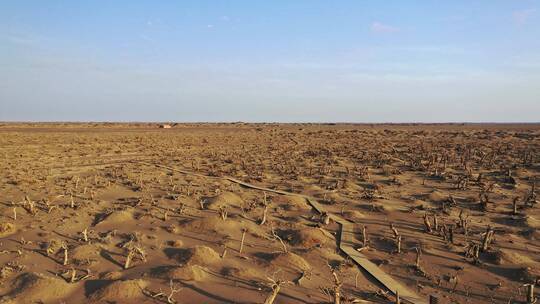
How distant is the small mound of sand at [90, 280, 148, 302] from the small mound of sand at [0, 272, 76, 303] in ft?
1.33

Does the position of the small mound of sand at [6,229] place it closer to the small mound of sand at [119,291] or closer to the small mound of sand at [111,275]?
the small mound of sand at [111,275]

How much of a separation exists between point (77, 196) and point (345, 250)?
585 cm

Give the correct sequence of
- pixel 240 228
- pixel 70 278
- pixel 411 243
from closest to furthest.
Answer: pixel 70 278 < pixel 411 243 < pixel 240 228

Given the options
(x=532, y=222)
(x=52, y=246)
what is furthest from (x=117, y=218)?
(x=532, y=222)

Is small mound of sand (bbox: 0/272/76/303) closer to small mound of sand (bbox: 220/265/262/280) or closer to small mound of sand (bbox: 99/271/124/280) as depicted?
small mound of sand (bbox: 99/271/124/280)

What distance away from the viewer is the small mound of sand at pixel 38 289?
4.53 m

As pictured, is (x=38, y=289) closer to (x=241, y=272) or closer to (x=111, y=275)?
(x=111, y=275)

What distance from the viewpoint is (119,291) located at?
15.1 ft

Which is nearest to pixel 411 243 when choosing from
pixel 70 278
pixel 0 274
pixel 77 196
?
pixel 70 278

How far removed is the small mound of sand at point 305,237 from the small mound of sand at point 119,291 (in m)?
2.51

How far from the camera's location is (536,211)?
821 centimetres

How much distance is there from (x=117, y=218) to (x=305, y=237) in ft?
11.0

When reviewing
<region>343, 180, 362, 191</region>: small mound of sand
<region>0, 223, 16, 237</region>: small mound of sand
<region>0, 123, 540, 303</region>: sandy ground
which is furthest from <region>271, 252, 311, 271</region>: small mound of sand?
<region>343, 180, 362, 191</region>: small mound of sand

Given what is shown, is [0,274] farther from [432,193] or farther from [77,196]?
[432,193]
